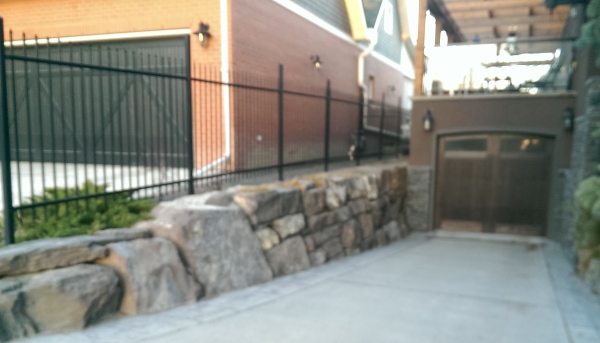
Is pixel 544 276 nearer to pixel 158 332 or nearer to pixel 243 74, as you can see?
pixel 158 332

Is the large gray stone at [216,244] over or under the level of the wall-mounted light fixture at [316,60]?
under

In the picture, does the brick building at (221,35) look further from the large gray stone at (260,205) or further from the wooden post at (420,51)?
the wooden post at (420,51)

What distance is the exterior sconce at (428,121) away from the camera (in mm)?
10320

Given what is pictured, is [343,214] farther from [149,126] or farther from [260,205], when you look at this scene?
[149,126]

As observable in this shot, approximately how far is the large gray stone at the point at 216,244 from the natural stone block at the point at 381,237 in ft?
13.2

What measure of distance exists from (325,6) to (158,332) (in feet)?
34.9

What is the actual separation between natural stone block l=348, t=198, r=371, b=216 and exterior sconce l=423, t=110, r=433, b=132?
2.98m

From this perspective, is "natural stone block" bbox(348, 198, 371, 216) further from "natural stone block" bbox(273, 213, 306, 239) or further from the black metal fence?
"natural stone block" bbox(273, 213, 306, 239)

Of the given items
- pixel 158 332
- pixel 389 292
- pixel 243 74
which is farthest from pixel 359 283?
pixel 243 74

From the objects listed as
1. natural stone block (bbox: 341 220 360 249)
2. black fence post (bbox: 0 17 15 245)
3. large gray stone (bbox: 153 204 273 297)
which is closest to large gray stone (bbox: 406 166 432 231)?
natural stone block (bbox: 341 220 360 249)

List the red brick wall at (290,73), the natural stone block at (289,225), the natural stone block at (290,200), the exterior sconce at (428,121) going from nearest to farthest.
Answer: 1. the natural stone block at (289,225)
2. the natural stone block at (290,200)
3. the red brick wall at (290,73)
4. the exterior sconce at (428,121)

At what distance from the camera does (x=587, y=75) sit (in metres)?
7.81

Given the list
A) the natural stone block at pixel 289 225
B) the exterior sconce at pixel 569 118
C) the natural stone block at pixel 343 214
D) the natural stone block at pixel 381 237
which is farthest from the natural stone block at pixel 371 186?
the exterior sconce at pixel 569 118

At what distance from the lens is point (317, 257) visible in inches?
257
